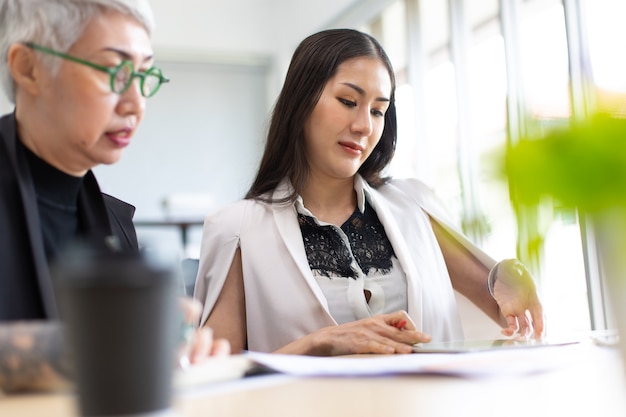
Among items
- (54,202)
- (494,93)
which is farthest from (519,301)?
(494,93)

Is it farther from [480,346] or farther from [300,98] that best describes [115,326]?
[300,98]

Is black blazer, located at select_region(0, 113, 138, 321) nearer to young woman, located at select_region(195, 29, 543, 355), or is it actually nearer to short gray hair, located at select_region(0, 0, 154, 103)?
short gray hair, located at select_region(0, 0, 154, 103)

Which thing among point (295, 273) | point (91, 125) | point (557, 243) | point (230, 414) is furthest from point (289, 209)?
point (557, 243)

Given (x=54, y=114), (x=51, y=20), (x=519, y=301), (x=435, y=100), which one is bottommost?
(x=519, y=301)

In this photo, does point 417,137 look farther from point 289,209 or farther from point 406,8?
point 289,209

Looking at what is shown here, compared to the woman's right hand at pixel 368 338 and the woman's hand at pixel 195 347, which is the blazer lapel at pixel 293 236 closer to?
the woman's right hand at pixel 368 338

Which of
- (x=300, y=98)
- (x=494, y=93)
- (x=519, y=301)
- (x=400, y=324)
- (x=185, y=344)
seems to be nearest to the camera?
(x=185, y=344)

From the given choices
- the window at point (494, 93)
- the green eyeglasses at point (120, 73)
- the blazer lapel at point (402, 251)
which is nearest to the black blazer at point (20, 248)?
the green eyeglasses at point (120, 73)

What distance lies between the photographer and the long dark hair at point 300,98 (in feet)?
6.77

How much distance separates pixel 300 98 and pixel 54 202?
98 cm

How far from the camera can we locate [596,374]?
0.92 meters

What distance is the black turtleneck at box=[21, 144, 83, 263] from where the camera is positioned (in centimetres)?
124

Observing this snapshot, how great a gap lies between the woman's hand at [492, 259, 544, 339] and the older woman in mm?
899

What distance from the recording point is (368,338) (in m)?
1.36
